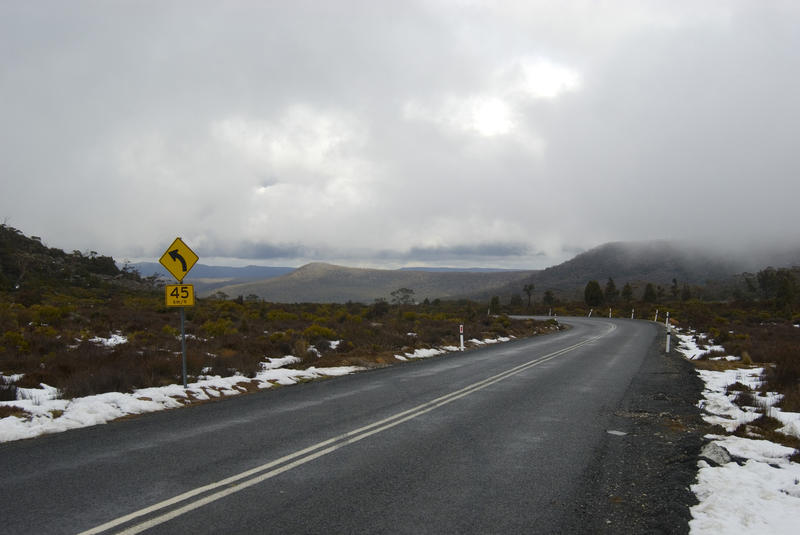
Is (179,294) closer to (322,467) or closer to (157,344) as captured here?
(322,467)

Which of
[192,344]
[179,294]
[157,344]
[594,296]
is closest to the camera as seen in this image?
[179,294]

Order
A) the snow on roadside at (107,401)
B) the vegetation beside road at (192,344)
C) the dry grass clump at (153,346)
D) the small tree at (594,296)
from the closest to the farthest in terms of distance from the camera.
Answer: the snow on roadside at (107,401) → the vegetation beside road at (192,344) → the dry grass clump at (153,346) → the small tree at (594,296)

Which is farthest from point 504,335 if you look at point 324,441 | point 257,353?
point 324,441

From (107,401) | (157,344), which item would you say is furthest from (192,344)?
(107,401)

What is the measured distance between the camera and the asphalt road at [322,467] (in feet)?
14.6

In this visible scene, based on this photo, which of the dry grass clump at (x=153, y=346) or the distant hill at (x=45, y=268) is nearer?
the dry grass clump at (x=153, y=346)

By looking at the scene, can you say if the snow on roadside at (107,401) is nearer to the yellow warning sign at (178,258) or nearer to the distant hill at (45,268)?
the yellow warning sign at (178,258)

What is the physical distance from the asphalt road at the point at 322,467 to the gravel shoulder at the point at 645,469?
0.54 feet

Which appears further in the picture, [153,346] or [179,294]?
[153,346]

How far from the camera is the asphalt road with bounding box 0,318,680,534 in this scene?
14.6ft

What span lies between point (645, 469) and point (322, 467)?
12.8 feet

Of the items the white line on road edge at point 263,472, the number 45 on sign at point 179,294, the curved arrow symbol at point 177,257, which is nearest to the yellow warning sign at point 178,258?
the curved arrow symbol at point 177,257

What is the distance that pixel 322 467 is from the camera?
585 centimetres

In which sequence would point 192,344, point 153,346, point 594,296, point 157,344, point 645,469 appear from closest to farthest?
point 645,469, point 153,346, point 192,344, point 157,344, point 594,296
